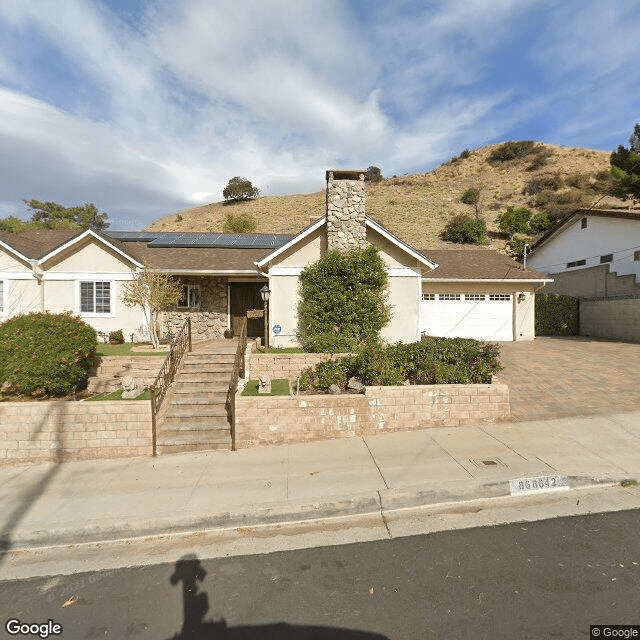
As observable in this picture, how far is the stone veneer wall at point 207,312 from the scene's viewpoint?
47.5ft

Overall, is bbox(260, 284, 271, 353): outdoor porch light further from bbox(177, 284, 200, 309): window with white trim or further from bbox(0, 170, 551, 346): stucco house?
bbox(177, 284, 200, 309): window with white trim

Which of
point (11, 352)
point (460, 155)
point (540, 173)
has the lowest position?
point (11, 352)

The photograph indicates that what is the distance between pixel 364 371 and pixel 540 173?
62.2 meters

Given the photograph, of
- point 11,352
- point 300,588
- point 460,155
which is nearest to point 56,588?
point 300,588

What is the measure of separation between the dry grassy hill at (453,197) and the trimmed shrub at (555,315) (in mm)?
18976

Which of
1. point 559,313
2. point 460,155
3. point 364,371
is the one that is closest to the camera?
point 364,371

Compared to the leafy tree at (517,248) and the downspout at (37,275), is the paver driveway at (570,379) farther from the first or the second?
the leafy tree at (517,248)

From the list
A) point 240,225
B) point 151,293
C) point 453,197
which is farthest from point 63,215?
point 453,197

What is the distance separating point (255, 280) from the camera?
47.6 feet

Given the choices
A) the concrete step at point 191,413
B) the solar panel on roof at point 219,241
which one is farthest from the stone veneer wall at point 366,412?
the solar panel on roof at point 219,241

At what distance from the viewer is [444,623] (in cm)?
311

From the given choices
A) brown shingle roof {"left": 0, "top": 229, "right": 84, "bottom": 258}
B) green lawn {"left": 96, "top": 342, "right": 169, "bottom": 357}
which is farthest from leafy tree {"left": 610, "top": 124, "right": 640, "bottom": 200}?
brown shingle roof {"left": 0, "top": 229, "right": 84, "bottom": 258}

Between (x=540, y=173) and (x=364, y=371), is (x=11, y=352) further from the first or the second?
(x=540, y=173)

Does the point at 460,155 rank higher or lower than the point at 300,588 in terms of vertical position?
higher
